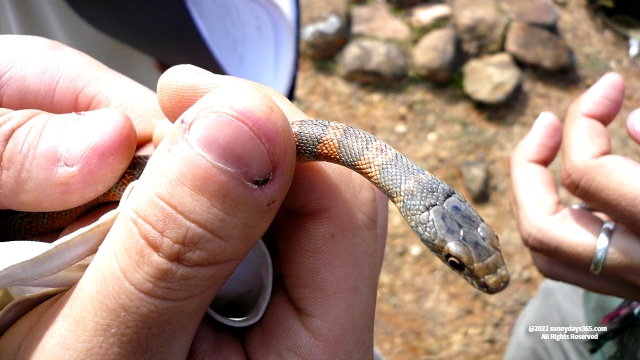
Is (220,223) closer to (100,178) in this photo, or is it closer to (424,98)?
(100,178)

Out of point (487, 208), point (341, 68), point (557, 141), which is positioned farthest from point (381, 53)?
point (557, 141)

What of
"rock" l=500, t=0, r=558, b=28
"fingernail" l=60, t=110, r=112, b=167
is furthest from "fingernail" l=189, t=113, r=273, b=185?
"rock" l=500, t=0, r=558, b=28

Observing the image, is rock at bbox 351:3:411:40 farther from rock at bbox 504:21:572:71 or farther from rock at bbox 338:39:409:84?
rock at bbox 504:21:572:71

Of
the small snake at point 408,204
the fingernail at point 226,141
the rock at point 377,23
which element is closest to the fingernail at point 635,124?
the small snake at point 408,204

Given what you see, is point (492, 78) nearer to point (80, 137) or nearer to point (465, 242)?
point (465, 242)

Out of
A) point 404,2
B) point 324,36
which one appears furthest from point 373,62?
point 404,2

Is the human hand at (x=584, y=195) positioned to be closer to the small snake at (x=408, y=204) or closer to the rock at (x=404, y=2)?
the small snake at (x=408, y=204)
